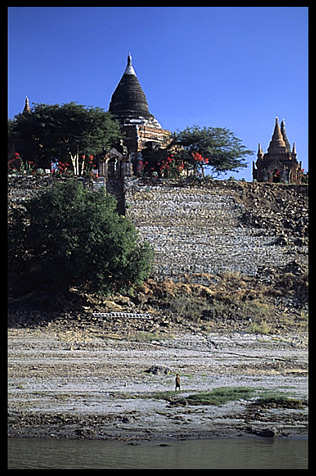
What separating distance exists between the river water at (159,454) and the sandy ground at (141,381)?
0.29 metres

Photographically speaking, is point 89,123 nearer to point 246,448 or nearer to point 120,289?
point 120,289

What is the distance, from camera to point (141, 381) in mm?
13516

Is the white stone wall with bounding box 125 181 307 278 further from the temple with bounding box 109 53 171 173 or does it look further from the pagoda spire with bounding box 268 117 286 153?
the pagoda spire with bounding box 268 117 286 153

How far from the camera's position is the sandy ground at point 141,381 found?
446 inches

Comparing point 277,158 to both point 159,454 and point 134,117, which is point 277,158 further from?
point 159,454

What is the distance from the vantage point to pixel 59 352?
15.1 meters

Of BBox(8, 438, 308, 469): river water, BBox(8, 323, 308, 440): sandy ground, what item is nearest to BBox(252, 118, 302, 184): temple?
BBox(8, 323, 308, 440): sandy ground

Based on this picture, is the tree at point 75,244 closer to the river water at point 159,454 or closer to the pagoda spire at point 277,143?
the river water at point 159,454

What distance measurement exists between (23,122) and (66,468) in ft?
64.7

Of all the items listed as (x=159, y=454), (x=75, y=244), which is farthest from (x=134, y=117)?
(x=159, y=454)

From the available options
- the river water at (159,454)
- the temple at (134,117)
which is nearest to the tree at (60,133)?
the temple at (134,117)

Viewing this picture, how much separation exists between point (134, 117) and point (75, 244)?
14.9 meters

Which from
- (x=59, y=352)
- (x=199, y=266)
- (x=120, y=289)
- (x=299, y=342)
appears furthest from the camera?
(x=199, y=266)

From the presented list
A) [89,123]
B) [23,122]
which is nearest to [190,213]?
[89,123]
